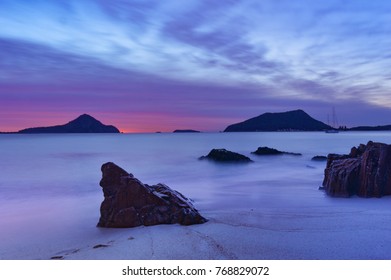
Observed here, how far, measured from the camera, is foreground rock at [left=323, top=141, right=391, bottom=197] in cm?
662

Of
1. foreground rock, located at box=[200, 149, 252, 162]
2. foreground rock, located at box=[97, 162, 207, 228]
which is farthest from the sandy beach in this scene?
foreground rock, located at box=[200, 149, 252, 162]

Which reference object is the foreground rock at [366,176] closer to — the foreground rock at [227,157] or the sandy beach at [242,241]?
the sandy beach at [242,241]

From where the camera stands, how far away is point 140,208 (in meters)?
5.00

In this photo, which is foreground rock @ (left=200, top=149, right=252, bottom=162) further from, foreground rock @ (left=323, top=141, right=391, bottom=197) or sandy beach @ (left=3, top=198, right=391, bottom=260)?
sandy beach @ (left=3, top=198, right=391, bottom=260)

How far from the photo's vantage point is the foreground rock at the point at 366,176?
6.62m

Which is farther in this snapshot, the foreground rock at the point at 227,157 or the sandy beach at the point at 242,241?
the foreground rock at the point at 227,157

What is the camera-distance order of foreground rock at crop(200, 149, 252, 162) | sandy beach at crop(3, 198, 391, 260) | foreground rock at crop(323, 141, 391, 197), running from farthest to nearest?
foreground rock at crop(200, 149, 252, 162)
foreground rock at crop(323, 141, 391, 197)
sandy beach at crop(3, 198, 391, 260)

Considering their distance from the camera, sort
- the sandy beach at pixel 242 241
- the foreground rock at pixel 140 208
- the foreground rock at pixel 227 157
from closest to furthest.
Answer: the sandy beach at pixel 242 241
the foreground rock at pixel 140 208
the foreground rock at pixel 227 157

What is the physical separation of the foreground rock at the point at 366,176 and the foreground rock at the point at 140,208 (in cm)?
340

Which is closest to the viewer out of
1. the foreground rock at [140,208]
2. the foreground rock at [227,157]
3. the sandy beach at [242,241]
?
the sandy beach at [242,241]

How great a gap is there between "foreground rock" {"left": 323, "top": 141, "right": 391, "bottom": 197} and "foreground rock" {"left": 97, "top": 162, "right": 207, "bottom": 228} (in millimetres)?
3403

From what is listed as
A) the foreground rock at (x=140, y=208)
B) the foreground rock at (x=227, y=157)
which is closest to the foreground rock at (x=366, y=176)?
the foreground rock at (x=140, y=208)
